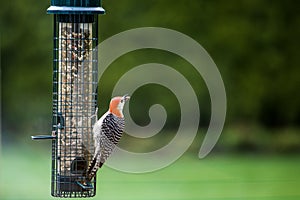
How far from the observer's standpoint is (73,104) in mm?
5027

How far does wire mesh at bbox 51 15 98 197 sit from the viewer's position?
498cm

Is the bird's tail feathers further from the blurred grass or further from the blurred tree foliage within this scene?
the blurred tree foliage

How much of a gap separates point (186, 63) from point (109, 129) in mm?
6968

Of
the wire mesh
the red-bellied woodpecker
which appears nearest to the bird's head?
the red-bellied woodpecker

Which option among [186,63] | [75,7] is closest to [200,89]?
[186,63]

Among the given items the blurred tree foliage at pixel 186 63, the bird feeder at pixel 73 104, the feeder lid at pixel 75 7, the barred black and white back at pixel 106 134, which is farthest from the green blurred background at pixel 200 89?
the feeder lid at pixel 75 7

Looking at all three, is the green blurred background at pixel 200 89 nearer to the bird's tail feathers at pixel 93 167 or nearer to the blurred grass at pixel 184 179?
the blurred grass at pixel 184 179

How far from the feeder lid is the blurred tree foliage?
6612 millimetres

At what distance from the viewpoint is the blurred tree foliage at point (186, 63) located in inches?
459

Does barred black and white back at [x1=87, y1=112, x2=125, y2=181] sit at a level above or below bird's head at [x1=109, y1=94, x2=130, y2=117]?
below

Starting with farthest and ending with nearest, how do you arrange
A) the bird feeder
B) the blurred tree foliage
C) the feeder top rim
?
the blurred tree foliage → the bird feeder → the feeder top rim

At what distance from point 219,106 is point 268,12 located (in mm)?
1623

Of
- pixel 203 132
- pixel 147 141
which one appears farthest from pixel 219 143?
pixel 147 141

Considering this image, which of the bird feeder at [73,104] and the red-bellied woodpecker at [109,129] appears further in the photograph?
the bird feeder at [73,104]
